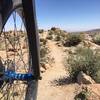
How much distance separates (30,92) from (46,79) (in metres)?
5.59

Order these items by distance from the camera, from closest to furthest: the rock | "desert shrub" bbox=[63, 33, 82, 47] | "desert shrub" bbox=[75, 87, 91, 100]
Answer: "desert shrub" bbox=[75, 87, 91, 100], the rock, "desert shrub" bbox=[63, 33, 82, 47]

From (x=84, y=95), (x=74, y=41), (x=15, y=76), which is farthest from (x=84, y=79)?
(x=74, y=41)

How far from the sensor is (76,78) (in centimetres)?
1025

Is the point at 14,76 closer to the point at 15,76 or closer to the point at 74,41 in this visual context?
the point at 15,76

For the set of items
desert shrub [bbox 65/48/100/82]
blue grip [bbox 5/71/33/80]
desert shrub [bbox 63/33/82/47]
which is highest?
blue grip [bbox 5/71/33/80]

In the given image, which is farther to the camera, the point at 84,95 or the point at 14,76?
the point at 84,95

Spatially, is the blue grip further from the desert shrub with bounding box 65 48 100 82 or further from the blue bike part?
the desert shrub with bounding box 65 48 100 82

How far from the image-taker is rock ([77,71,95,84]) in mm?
9305

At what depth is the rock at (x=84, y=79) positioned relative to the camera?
930cm

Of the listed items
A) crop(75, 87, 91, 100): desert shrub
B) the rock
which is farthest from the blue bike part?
the rock

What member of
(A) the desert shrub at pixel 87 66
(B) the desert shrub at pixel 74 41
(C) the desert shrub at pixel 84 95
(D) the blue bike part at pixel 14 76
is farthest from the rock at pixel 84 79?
(B) the desert shrub at pixel 74 41

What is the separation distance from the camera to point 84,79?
371 inches

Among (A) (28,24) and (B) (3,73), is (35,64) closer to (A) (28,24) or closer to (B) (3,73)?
(B) (3,73)

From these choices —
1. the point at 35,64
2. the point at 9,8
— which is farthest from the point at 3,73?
the point at 9,8
